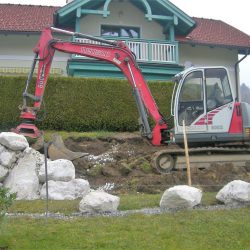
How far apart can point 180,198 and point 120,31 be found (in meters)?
18.5

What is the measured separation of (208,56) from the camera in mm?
26641

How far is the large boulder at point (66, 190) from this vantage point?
9.95 metres

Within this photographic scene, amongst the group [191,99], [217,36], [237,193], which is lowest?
[237,193]

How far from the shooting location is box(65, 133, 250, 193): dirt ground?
11195mm

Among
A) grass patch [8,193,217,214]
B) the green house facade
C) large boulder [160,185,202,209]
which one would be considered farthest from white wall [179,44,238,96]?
Answer: large boulder [160,185,202,209]

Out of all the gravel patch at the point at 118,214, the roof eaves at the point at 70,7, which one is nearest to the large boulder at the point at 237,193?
the gravel patch at the point at 118,214

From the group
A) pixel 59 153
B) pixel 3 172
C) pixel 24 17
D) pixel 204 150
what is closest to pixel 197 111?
pixel 204 150

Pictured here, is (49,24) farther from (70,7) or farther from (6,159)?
(6,159)

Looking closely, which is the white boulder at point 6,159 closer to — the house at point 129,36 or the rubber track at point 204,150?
the rubber track at point 204,150

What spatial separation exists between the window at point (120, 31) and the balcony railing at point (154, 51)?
8.45 feet

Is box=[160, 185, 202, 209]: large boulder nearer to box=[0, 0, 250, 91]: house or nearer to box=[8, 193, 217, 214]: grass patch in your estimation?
box=[8, 193, 217, 214]: grass patch

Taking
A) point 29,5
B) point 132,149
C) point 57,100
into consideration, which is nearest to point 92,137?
point 132,149

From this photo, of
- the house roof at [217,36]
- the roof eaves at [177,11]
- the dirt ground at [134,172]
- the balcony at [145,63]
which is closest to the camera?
the dirt ground at [134,172]

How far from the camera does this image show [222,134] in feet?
43.1
